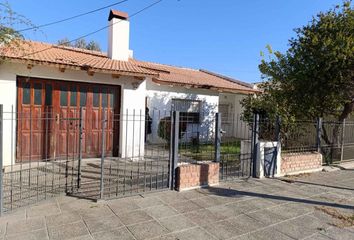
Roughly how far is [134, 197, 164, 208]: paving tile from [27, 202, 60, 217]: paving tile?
1.42 metres

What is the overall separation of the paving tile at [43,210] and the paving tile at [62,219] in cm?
15

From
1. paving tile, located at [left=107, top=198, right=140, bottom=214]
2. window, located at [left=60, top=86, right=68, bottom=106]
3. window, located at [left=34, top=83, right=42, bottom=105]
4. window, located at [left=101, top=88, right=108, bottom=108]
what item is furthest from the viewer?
window, located at [left=101, top=88, right=108, bottom=108]

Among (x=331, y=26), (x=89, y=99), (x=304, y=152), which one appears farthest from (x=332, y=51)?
(x=89, y=99)

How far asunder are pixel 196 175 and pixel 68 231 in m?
3.06

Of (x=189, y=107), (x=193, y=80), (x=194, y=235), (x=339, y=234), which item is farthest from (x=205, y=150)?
(x=194, y=235)

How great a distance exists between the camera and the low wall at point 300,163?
26.5ft

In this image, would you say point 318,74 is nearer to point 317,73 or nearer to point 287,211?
point 317,73

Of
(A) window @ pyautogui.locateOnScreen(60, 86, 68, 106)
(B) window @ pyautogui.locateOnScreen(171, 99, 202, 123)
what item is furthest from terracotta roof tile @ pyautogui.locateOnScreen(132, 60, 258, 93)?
(A) window @ pyautogui.locateOnScreen(60, 86, 68, 106)

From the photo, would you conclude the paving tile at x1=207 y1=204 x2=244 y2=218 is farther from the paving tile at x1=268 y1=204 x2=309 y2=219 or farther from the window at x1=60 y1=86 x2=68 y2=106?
the window at x1=60 y1=86 x2=68 y2=106

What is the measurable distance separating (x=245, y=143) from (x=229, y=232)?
4123 mm

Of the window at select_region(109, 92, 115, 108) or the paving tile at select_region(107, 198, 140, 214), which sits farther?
the window at select_region(109, 92, 115, 108)

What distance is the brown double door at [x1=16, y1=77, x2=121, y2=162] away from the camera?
8219mm

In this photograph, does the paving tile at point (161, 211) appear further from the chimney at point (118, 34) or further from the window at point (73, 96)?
the chimney at point (118, 34)

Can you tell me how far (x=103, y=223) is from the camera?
169 inches
